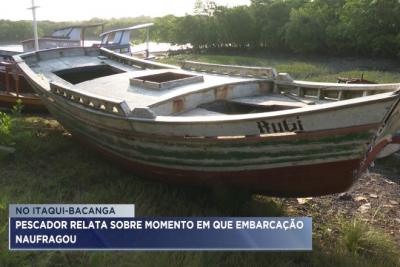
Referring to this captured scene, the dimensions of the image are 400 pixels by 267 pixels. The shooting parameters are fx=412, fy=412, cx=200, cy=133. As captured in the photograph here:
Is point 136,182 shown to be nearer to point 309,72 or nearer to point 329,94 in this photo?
point 329,94

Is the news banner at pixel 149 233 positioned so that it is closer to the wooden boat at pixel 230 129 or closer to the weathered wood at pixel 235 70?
the wooden boat at pixel 230 129

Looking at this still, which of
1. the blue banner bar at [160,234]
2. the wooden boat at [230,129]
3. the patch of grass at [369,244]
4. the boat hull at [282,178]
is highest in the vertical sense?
the wooden boat at [230,129]

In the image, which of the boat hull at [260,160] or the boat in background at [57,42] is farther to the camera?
the boat in background at [57,42]

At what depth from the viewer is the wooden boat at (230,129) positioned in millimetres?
4477

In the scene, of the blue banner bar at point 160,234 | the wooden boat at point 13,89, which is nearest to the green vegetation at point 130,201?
the blue banner bar at point 160,234

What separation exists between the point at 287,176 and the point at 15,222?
3117mm

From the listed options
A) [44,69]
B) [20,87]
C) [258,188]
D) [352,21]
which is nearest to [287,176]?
[258,188]

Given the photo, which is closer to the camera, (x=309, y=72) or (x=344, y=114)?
(x=344, y=114)

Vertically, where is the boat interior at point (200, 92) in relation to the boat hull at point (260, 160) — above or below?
above

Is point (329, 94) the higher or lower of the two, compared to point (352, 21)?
lower

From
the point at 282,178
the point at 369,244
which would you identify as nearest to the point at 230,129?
the point at 282,178

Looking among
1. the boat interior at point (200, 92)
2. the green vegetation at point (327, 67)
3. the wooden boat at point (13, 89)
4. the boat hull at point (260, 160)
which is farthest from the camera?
the green vegetation at point (327, 67)

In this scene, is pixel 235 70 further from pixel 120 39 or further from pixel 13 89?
pixel 120 39

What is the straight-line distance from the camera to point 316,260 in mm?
4906
